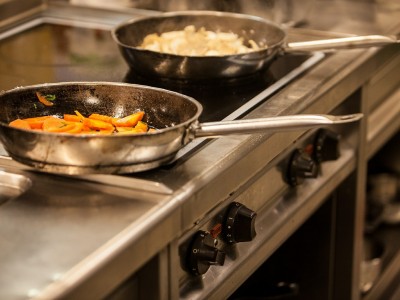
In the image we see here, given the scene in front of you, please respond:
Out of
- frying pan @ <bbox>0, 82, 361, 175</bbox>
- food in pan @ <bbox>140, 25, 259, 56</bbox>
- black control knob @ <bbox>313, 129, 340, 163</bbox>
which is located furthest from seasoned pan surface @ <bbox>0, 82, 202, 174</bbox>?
black control knob @ <bbox>313, 129, 340, 163</bbox>

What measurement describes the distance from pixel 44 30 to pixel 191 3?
0.33 meters

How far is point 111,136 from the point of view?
1098 millimetres

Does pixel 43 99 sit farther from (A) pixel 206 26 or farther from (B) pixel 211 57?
(A) pixel 206 26

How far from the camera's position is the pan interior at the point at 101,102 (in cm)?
127

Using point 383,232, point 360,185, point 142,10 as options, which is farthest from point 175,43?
point 383,232

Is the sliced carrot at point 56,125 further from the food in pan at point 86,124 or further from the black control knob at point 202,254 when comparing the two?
the black control knob at point 202,254

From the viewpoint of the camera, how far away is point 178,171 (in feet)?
3.90

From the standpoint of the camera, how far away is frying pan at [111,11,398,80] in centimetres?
148

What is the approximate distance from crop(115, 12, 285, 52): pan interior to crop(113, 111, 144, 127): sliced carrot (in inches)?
16.0

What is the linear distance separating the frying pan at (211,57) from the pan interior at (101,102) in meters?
0.18

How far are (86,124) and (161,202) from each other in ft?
0.62

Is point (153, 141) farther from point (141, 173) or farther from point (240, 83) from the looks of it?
point (240, 83)

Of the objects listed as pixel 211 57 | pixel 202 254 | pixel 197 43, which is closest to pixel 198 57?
pixel 211 57

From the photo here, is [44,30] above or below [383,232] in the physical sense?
above
